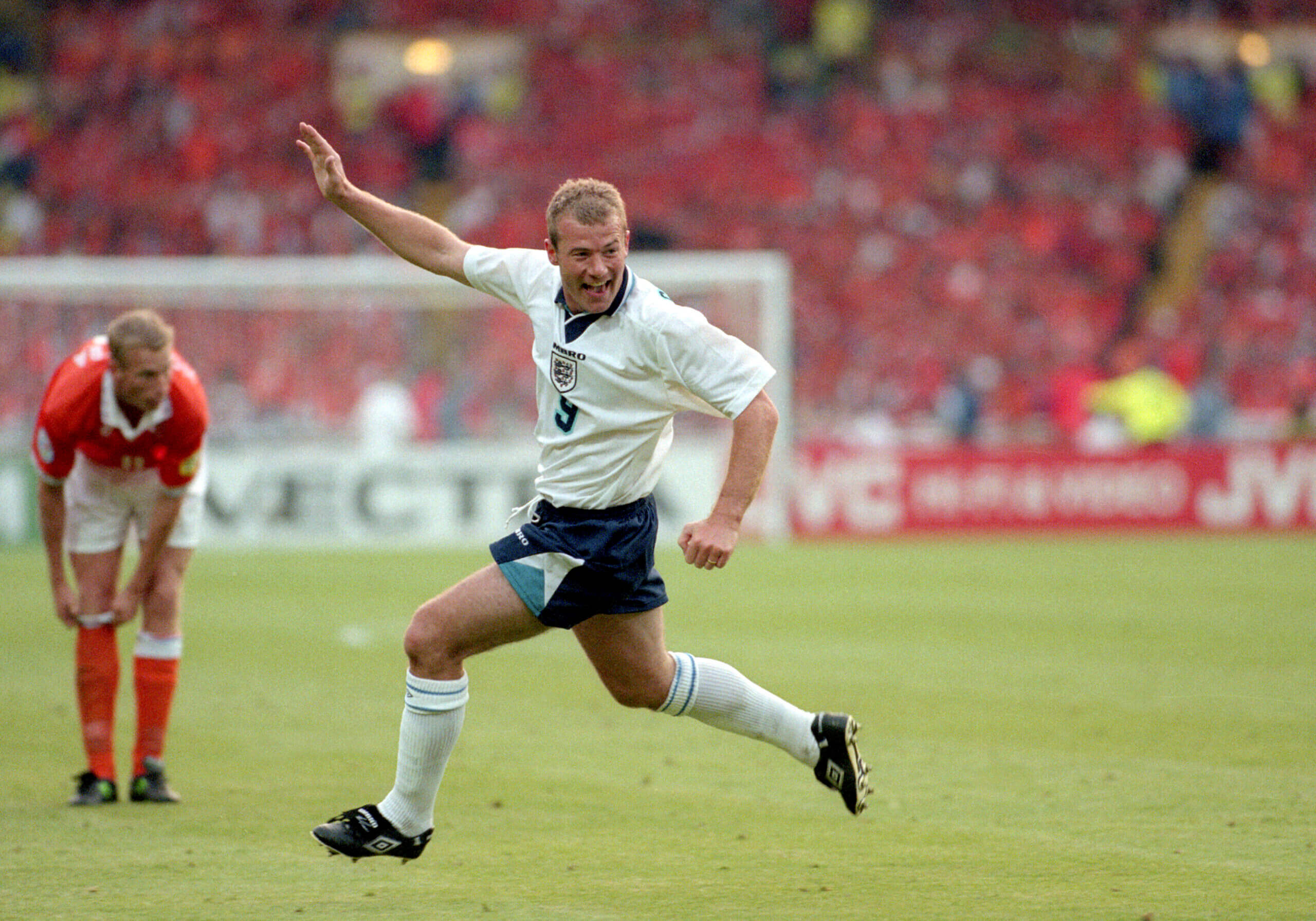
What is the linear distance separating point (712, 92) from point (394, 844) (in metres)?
22.5

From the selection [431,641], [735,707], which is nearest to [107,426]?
[431,641]

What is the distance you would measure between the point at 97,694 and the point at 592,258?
2833 millimetres

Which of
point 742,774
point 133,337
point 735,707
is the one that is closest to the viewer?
point 735,707

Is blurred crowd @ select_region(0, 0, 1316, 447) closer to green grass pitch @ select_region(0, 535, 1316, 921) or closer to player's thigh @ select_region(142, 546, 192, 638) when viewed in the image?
green grass pitch @ select_region(0, 535, 1316, 921)

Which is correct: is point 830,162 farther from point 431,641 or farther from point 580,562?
point 431,641

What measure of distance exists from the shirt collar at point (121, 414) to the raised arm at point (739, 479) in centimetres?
233

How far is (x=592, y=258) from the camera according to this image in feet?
15.7

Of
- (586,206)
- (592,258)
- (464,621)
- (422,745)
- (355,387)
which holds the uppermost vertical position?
(586,206)

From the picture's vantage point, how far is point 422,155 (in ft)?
84.0

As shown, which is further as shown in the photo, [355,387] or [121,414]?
[355,387]

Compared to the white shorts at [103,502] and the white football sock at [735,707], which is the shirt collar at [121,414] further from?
the white football sock at [735,707]

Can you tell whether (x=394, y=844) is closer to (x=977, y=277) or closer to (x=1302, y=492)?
(x=1302, y=492)

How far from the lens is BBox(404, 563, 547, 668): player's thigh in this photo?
4875 millimetres

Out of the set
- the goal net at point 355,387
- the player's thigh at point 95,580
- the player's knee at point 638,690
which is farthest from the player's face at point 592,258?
the goal net at point 355,387
